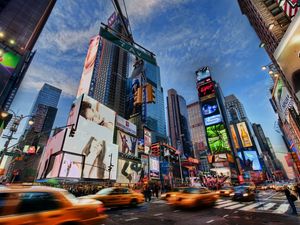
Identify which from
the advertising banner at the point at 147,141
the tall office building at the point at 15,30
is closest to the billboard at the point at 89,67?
the tall office building at the point at 15,30

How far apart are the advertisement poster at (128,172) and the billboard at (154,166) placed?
21.5 ft

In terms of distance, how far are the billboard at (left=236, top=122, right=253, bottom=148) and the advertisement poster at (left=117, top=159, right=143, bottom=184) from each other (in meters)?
73.9

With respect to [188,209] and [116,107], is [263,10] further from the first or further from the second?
[116,107]

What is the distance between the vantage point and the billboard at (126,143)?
6231cm

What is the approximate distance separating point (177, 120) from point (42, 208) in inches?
6582

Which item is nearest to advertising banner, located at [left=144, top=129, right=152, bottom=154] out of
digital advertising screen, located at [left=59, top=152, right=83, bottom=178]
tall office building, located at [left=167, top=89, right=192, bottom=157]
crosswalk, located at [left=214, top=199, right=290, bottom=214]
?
digital advertising screen, located at [left=59, top=152, right=83, bottom=178]

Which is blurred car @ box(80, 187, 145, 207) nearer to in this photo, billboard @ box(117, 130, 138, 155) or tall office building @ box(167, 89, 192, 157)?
billboard @ box(117, 130, 138, 155)

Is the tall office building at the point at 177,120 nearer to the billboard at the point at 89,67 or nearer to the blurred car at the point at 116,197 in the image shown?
the billboard at the point at 89,67

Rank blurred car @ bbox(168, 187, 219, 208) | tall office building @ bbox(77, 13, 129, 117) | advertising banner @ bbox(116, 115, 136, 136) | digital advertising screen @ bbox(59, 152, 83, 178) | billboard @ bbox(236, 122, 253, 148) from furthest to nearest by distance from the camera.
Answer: tall office building @ bbox(77, 13, 129, 117) < billboard @ bbox(236, 122, 253, 148) < advertising banner @ bbox(116, 115, 136, 136) < digital advertising screen @ bbox(59, 152, 83, 178) < blurred car @ bbox(168, 187, 219, 208)

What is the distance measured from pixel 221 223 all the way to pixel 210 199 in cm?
511

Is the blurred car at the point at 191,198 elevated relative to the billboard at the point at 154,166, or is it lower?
lower

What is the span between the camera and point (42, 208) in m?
3.98

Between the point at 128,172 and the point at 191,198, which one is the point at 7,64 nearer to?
the point at 191,198

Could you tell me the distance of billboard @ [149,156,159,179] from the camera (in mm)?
66363
